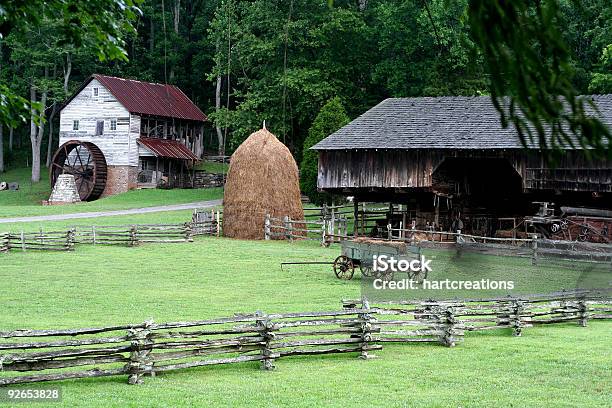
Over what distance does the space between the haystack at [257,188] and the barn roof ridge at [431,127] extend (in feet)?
9.48

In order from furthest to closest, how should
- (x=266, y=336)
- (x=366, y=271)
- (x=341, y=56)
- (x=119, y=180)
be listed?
1. (x=119, y=180)
2. (x=341, y=56)
3. (x=366, y=271)
4. (x=266, y=336)

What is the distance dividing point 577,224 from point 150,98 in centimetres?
4060

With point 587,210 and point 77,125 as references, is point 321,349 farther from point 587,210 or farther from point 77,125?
point 77,125

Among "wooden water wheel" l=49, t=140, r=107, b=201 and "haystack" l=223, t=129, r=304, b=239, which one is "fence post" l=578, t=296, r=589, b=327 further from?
"wooden water wheel" l=49, t=140, r=107, b=201

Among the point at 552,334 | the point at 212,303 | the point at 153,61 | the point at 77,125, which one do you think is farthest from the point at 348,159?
the point at 153,61

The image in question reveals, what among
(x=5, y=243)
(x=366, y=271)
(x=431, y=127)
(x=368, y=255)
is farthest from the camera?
(x=431, y=127)

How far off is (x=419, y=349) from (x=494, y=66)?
1448cm

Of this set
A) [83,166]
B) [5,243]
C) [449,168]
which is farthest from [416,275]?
[83,166]

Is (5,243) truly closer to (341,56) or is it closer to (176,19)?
(341,56)

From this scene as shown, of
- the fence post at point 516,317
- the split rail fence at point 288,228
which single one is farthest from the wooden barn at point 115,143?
the fence post at point 516,317

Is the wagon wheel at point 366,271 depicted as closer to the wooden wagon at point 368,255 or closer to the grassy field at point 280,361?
the wooden wagon at point 368,255

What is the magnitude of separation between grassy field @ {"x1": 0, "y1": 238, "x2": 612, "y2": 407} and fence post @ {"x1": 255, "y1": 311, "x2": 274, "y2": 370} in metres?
0.29

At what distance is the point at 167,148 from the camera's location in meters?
64.2

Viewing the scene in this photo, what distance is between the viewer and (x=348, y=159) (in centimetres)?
3762
